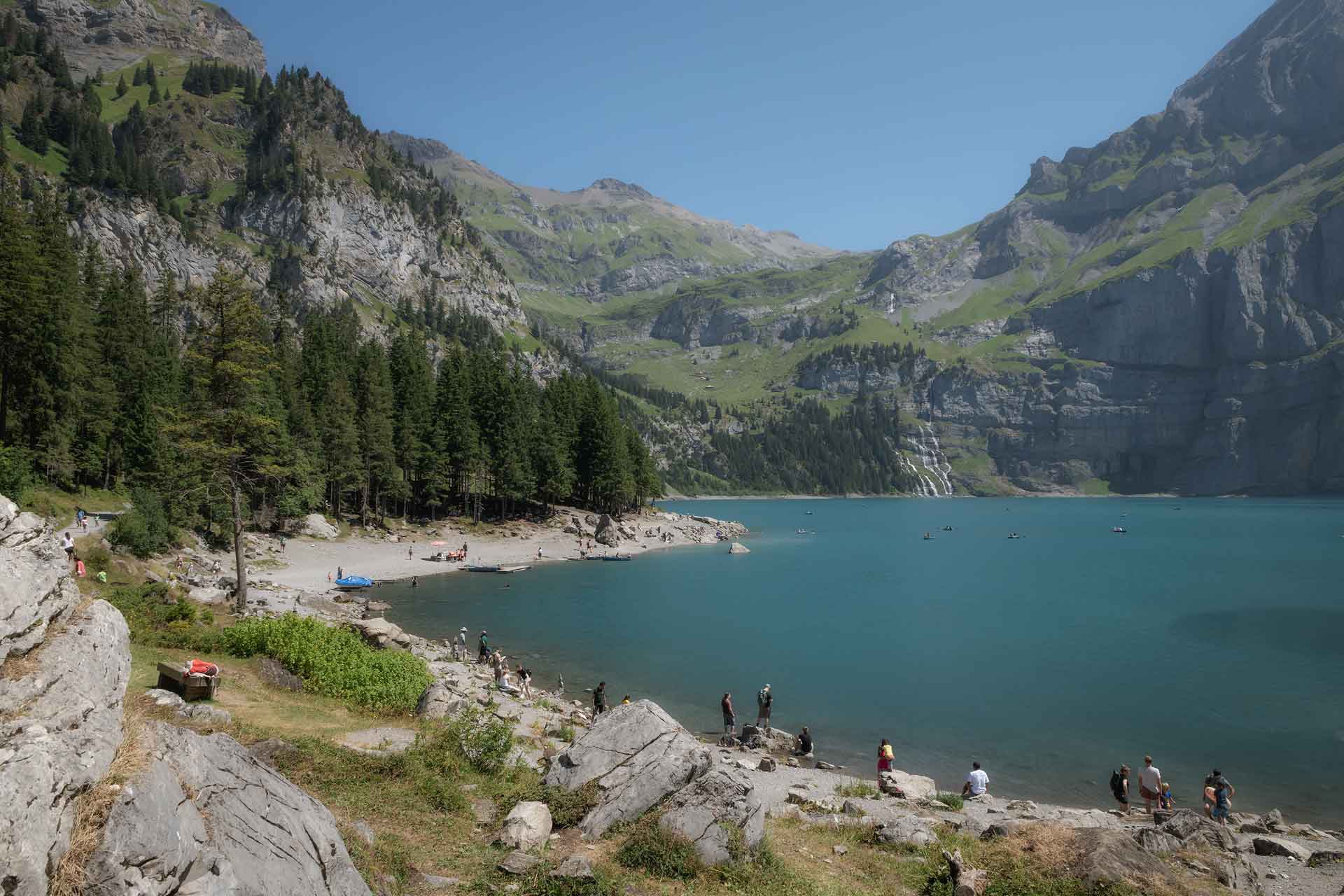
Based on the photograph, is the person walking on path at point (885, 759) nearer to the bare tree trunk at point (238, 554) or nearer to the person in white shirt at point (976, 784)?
the person in white shirt at point (976, 784)

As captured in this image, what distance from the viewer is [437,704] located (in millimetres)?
23031

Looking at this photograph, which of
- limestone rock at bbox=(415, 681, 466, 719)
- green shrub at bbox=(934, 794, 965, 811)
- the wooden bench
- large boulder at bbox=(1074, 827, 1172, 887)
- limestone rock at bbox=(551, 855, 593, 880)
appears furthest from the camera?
green shrub at bbox=(934, 794, 965, 811)

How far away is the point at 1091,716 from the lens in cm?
3678

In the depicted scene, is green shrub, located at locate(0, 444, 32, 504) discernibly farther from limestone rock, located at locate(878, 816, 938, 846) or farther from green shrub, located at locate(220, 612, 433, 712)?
limestone rock, located at locate(878, 816, 938, 846)

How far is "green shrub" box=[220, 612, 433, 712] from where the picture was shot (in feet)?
79.0

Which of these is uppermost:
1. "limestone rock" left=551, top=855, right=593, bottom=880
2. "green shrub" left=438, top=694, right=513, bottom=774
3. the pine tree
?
the pine tree

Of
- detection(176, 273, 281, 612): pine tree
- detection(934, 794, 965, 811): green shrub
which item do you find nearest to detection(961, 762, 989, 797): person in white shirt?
detection(934, 794, 965, 811): green shrub

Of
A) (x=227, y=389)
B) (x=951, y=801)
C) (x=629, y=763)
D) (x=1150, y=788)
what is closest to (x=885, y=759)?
(x=951, y=801)

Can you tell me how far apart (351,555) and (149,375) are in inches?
986

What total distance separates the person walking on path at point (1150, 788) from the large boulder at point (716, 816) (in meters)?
19.8

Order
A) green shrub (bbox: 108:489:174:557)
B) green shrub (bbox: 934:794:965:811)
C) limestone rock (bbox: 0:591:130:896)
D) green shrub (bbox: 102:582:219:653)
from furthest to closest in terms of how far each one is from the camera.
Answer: green shrub (bbox: 108:489:174:557) < green shrub (bbox: 102:582:219:653) < green shrub (bbox: 934:794:965:811) < limestone rock (bbox: 0:591:130:896)

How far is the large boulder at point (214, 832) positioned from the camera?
6906mm

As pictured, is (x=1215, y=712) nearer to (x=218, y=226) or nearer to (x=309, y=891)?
(x=309, y=891)

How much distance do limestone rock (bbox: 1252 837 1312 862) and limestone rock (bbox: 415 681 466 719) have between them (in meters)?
24.6
